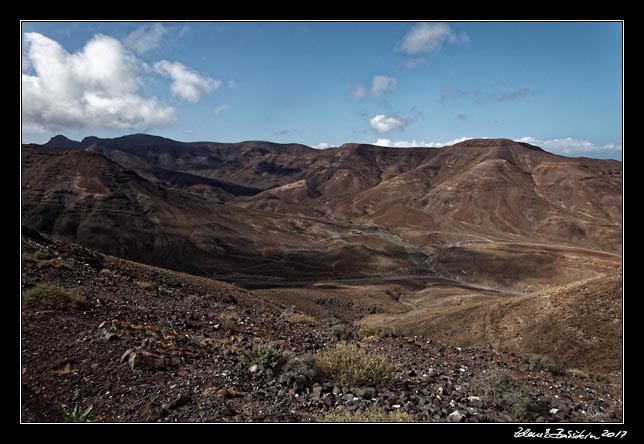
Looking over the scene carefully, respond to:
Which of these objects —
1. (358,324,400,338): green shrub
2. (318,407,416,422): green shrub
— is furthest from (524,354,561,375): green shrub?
(318,407,416,422): green shrub

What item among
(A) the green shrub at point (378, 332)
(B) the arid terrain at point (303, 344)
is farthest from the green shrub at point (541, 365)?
(A) the green shrub at point (378, 332)

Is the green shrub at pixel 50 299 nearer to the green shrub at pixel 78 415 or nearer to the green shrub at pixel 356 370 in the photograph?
the green shrub at pixel 78 415

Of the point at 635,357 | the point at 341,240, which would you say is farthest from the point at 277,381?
the point at 341,240

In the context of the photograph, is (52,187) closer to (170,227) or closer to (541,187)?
(170,227)

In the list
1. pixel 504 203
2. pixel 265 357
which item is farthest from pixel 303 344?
pixel 504 203
